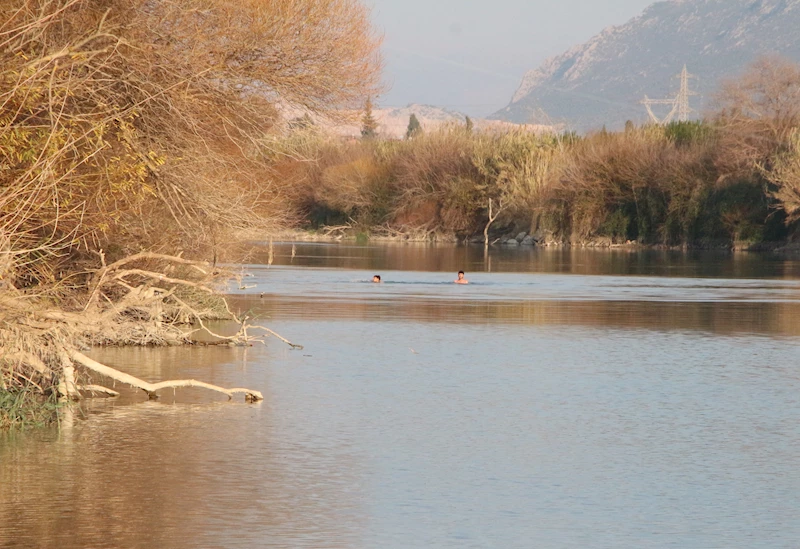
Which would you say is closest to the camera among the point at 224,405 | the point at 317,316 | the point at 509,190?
the point at 224,405

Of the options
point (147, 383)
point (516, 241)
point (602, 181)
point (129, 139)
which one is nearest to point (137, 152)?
point (129, 139)

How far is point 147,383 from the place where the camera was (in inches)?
578

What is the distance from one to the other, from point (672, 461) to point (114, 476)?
5045mm

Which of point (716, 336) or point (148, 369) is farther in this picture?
point (716, 336)

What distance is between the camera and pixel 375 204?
300ft

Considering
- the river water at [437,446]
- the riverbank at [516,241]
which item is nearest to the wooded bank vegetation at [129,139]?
the river water at [437,446]

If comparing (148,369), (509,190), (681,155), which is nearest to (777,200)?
(681,155)

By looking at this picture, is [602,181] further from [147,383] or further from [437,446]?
[437,446]

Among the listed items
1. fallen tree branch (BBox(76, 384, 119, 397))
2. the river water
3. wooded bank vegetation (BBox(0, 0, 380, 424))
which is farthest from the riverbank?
fallen tree branch (BBox(76, 384, 119, 397))

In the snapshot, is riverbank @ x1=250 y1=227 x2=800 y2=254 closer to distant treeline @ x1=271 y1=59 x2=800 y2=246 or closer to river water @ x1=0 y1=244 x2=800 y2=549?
distant treeline @ x1=271 y1=59 x2=800 y2=246

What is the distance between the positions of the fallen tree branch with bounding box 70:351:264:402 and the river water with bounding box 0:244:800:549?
0.64 feet

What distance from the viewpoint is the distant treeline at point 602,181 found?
71.6 metres

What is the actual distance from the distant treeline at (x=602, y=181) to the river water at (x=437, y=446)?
4193cm

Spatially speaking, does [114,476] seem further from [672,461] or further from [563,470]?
[672,461]
